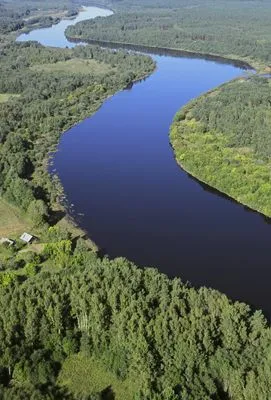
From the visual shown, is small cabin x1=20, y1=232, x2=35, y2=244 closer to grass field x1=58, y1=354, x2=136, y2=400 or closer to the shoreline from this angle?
grass field x1=58, y1=354, x2=136, y2=400

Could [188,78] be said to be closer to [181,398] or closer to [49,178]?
[49,178]

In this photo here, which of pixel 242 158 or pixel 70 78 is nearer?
pixel 242 158

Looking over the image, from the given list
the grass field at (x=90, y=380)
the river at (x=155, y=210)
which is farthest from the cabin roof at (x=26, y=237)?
the grass field at (x=90, y=380)

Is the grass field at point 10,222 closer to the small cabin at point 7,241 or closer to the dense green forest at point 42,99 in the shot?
the dense green forest at point 42,99

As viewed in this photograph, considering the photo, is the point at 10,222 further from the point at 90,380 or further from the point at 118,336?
the point at 90,380

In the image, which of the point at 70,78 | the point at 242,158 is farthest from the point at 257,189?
the point at 70,78

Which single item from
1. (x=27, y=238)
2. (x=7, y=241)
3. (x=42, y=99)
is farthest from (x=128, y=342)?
(x=42, y=99)
